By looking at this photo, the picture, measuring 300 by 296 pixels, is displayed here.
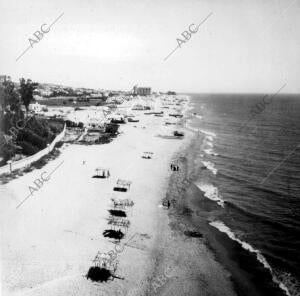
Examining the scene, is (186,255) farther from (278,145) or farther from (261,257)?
(278,145)

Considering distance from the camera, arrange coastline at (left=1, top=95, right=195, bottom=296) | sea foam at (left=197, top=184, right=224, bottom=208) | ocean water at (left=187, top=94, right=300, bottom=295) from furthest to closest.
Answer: sea foam at (left=197, top=184, right=224, bottom=208) < ocean water at (left=187, top=94, right=300, bottom=295) < coastline at (left=1, top=95, right=195, bottom=296)

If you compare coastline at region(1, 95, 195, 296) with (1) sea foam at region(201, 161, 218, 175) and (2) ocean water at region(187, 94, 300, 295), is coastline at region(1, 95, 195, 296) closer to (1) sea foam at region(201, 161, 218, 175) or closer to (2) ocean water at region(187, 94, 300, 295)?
(2) ocean water at region(187, 94, 300, 295)

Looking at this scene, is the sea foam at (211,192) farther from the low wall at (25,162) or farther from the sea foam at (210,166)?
the low wall at (25,162)

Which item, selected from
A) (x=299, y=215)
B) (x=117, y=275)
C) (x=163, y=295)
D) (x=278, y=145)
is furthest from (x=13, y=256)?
(x=278, y=145)

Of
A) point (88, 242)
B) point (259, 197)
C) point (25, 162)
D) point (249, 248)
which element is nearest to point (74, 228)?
point (88, 242)

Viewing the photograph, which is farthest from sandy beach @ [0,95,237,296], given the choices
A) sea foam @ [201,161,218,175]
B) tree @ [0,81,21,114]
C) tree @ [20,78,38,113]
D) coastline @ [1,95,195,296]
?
tree @ [20,78,38,113]

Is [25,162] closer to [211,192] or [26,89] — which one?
[211,192]

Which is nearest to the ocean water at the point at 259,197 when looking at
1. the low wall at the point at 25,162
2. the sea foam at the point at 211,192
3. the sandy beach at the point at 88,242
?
the sea foam at the point at 211,192

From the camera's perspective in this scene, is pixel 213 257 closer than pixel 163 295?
No
